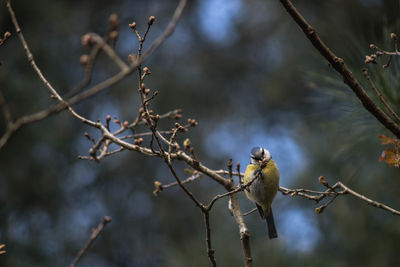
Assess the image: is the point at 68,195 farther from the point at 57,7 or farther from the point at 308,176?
the point at 308,176

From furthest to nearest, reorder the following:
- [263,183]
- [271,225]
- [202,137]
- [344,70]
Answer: [202,137]
[271,225]
[263,183]
[344,70]

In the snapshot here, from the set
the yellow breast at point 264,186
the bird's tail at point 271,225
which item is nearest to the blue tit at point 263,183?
the yellow breast at point 264,186

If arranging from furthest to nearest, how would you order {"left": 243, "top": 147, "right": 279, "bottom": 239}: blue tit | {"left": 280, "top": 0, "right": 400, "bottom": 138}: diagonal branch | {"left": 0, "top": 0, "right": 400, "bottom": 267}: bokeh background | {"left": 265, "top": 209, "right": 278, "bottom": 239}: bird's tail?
1. {"left": 0, "top": 0, "right": 400, "bottom": 267}: bokeh background
2. {"left": 265, "top": 209, "right": 278, "bottom": 239}: bird's tail
3. {"left": 243, "top": 147, "right": 279, "bottom": 239}: blue tit
4. {"left": 280, "top": 0, "right": 400, "bottom": 138}: diagonal branch

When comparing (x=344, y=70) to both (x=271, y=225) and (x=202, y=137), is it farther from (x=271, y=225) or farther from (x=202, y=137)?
(x=202, y=137)

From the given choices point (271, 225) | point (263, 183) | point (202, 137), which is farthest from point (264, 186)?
point (202, 137)

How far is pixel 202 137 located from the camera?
691 cm

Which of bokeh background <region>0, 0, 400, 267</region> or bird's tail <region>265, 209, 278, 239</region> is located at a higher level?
bokeh background <region>0, 0, 400, 267</region>

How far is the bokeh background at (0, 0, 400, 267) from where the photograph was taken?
10.9 ft

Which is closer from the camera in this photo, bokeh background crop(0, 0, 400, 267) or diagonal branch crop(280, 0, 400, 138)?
diagonal branch crop(280, 0, 400, 138)

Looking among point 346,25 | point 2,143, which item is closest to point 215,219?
point 346,25

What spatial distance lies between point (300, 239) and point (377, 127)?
234cm

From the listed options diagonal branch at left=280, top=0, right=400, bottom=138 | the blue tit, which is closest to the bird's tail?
the blue tit

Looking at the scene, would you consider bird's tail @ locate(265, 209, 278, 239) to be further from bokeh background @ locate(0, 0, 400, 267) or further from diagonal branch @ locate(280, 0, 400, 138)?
diagonal branch @ locate(280, 0, 400, 138)

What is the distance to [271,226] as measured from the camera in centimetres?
229
